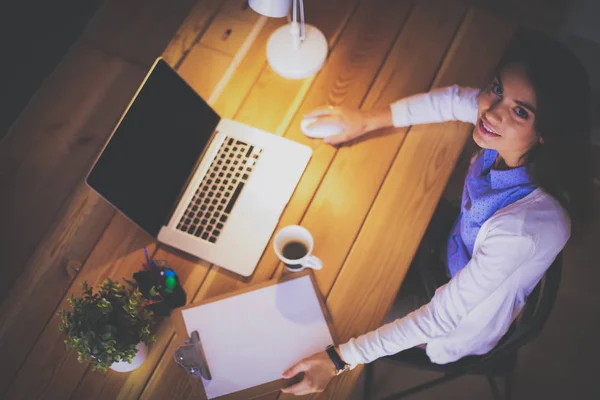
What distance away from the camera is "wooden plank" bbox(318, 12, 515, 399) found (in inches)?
46.6

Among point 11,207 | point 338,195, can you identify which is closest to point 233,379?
point 338,195

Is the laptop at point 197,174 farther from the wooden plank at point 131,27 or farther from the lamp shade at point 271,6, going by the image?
the wooden plank at point 131,27

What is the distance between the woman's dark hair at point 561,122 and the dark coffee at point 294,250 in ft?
1.86

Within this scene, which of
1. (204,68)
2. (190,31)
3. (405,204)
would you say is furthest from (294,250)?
(190,31)

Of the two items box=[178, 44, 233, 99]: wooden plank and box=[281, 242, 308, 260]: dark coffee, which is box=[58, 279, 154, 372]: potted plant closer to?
box=[281, 242, 308, 260]: dark coffee

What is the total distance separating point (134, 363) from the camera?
1.12 metres

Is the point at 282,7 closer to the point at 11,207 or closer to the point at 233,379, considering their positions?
the point at 233,379

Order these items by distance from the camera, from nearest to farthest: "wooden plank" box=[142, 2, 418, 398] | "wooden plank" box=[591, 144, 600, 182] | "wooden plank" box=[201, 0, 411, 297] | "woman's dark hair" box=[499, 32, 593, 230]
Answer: "woman's dark hair" box=[499, 32, 593, 230] < "wooden plank" box=[142, 2, 418, 398] < "wooden plank" box=[201, 0, 411, 297] < "wooden plank" box=[591, 144, 600, 182]

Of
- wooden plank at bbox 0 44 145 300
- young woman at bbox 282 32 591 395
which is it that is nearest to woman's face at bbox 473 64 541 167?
young woman at bbox 282 32 591 395

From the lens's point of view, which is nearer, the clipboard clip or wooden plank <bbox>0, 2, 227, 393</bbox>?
the clipboard clip

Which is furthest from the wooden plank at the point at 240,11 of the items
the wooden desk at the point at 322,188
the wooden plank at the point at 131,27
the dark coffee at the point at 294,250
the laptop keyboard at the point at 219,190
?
the dark coffee at the point at 294,250

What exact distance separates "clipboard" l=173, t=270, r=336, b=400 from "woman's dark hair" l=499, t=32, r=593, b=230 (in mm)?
607

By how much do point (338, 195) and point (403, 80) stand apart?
425 millimetres

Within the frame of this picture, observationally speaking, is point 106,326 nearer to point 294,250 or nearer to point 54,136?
point 294,250
